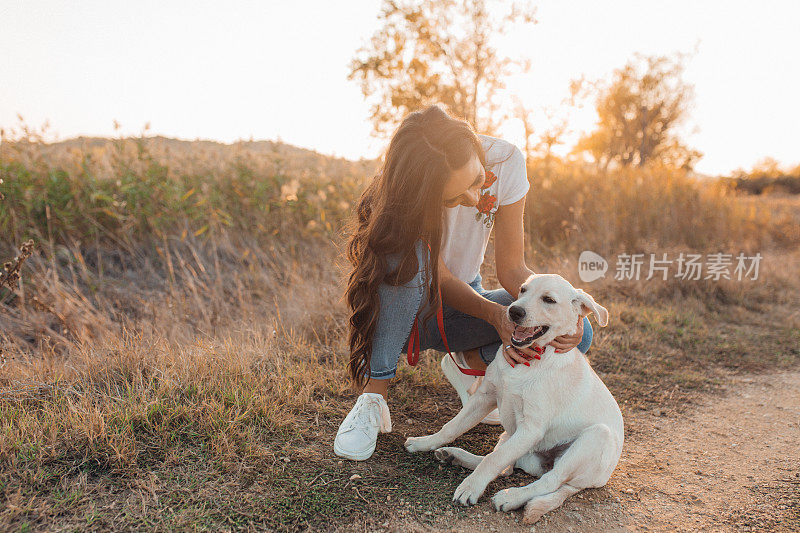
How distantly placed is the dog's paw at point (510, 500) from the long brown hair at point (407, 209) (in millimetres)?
862

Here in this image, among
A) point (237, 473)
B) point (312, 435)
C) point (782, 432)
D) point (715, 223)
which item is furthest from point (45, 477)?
point (715, 223)

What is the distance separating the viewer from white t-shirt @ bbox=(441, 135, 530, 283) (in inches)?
106

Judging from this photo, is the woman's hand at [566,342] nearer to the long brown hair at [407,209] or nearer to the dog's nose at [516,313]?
the dog's nose at [516,313]

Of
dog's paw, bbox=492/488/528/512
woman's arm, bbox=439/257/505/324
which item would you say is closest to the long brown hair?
woman's arm, bbox=439/257/505/324

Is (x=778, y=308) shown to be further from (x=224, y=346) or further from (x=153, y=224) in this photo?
(x=153, y=224)

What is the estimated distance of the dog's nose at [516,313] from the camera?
2.06m

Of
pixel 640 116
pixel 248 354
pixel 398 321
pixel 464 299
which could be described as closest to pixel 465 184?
pixel 464 299

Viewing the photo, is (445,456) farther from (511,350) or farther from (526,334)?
(526,334)

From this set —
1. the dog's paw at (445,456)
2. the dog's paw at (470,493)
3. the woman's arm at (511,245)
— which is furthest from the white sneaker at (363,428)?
the woman's arm at (511,245)

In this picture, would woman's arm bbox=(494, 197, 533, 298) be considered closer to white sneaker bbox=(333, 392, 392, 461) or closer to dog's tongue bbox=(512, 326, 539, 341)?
dog's tongue bbox=(512, 326, 539, 341)

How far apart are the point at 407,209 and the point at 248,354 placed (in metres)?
1.50

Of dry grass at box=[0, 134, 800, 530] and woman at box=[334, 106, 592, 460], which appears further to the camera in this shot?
woman at box=[334, 106, 592, 460]

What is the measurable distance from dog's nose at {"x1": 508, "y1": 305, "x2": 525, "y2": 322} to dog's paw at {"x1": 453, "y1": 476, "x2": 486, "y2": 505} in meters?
0.67

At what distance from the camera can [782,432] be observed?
3.00 metres
